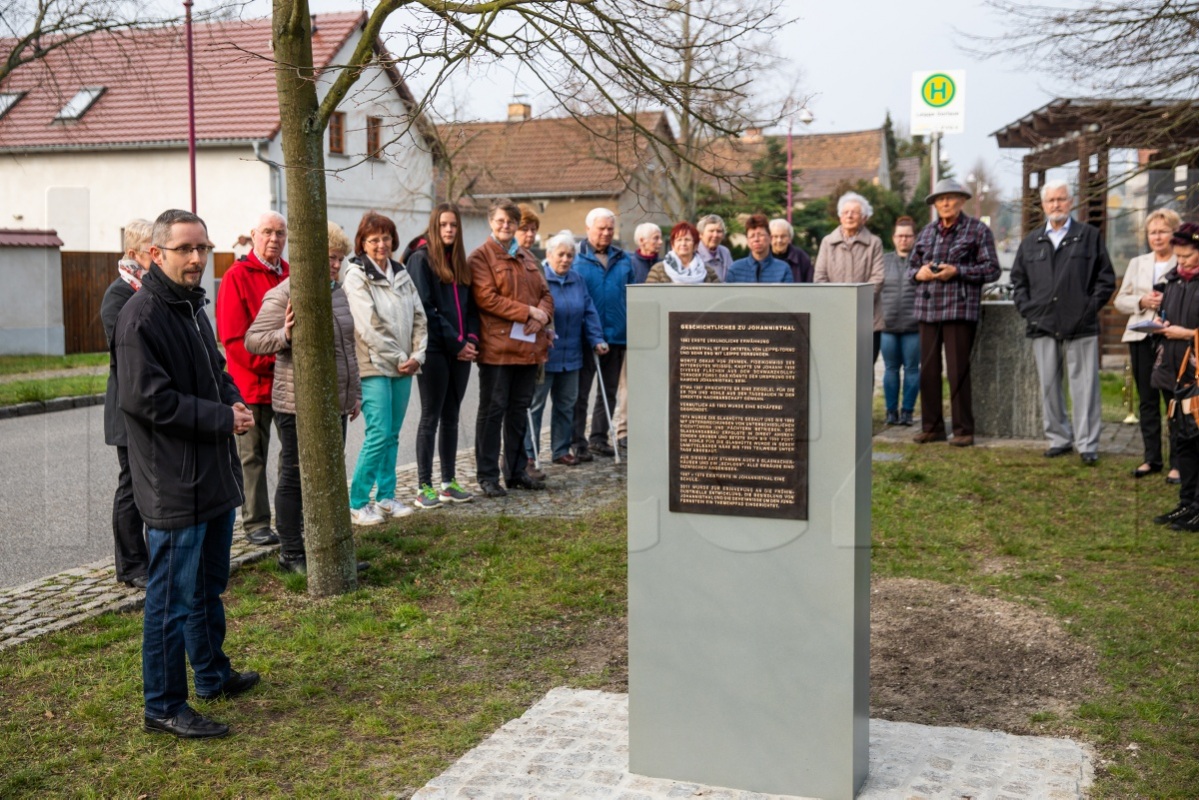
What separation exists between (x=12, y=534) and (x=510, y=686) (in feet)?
16.2

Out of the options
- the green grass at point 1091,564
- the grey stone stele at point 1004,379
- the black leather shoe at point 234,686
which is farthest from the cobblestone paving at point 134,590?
the grey stone stele at point 1004,379

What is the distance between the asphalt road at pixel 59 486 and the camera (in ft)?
26.9

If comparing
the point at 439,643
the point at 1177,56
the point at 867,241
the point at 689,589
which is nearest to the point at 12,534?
the point at 439,643

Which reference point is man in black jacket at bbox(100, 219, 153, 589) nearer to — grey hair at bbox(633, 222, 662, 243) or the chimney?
grey hair at bbox(633, 222, 662, 243)

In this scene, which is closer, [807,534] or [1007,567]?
[807,534]

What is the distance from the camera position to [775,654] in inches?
174

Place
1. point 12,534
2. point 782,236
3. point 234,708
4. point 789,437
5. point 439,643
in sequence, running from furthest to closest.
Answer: point 782,236 → point 12,534 → point 439,643 → point 234,708 → point 789,437

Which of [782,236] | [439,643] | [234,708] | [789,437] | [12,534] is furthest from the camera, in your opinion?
[782,236]

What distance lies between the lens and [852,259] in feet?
40.4

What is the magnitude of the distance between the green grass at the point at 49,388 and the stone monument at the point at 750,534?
1424cm

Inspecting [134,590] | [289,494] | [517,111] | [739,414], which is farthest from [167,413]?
[517,111]

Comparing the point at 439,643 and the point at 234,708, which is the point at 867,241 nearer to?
the point at 439,643

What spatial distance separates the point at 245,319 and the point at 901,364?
25.1ft

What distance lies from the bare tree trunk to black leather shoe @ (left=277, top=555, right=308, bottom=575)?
49 cm
